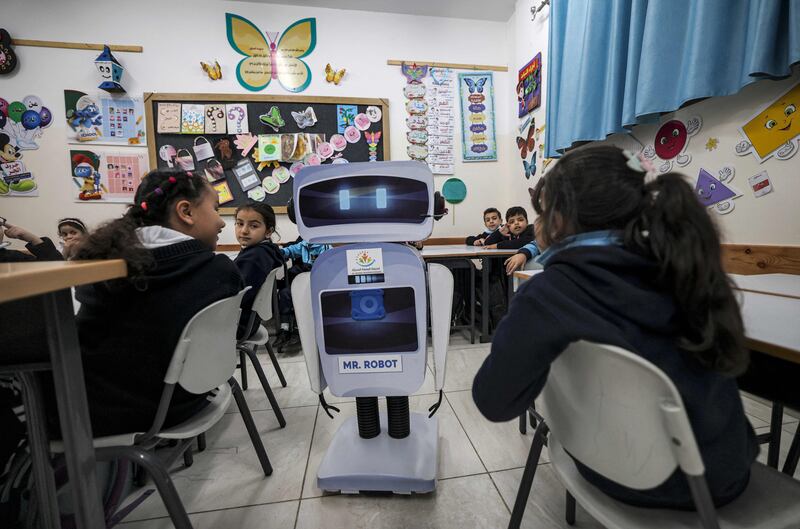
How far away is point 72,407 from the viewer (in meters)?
0.52

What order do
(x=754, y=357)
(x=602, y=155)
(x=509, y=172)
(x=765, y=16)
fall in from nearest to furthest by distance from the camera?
1. (x=602, y=155)
2. (x=754, y=357)
3. (x=765, y=16)
4. (x=509, y=172)

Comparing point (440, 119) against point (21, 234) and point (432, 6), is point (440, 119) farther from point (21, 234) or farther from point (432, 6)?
point (21, 234)

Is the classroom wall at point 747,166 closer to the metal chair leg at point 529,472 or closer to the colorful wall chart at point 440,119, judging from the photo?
the metal chair leg at point 529,472

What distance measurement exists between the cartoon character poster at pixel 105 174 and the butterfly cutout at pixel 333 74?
168 centimetres

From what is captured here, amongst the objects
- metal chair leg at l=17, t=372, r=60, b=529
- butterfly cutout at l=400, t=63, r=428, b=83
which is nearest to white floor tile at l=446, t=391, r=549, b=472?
metal chair leg at l=17, t=372, r=60, b=529

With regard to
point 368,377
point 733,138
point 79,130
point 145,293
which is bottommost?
point 368,377

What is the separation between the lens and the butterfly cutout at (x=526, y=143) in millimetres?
2737

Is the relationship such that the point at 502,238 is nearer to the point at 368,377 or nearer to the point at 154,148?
the point at 368,377

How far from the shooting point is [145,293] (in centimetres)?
74

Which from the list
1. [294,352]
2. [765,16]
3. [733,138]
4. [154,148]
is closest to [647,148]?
[733,138]

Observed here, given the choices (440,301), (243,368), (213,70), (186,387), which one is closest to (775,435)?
(440,301)

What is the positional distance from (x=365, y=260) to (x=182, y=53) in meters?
3.01

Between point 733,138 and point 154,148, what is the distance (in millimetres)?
3670

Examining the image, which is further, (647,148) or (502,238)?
(502,238)
